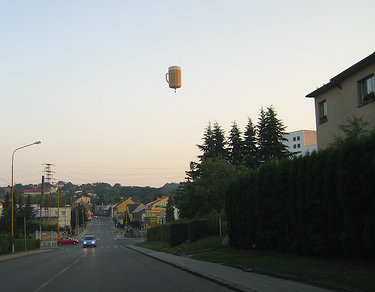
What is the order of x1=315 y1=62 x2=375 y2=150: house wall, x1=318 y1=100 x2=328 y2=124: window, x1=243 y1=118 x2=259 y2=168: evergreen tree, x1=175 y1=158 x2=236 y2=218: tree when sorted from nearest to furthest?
1. x1=315 y1=62 x2=375 y2=150: house wall
2. x1=318 y1=100 x2=328 y2=124: window
3. x1=175 y1=158 x2=236 y2=218: tree
4. x1=243 y1=118 x2=259 y2=168: evergreen tree

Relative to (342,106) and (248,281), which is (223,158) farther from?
(248,281)

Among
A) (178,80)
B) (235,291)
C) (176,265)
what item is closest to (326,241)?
(235,291)

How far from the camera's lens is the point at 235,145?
58.2 metres

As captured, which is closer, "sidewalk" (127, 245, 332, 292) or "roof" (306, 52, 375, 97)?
"sidewalk" (127, 245, 332, 292)

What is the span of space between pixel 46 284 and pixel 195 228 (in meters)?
17.8

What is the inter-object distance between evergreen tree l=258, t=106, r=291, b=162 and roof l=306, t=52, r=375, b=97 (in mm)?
24041

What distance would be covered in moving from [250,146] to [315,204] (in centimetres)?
4118

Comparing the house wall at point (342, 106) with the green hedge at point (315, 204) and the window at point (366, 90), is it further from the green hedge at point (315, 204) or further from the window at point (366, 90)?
the green hedge at point (315, 204)

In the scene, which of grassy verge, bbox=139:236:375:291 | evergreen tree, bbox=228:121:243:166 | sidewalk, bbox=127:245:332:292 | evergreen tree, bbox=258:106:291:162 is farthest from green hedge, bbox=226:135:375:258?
evergreen tree, bbox=228:121:243:166

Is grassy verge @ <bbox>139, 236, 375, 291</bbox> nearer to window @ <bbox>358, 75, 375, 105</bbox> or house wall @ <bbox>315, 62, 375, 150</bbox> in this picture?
house wall @ <bbox>315, 62, 375, 150</bbox>

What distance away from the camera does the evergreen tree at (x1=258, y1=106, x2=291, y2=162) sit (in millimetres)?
52938

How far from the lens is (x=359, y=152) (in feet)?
40.1

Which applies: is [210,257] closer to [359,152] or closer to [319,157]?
[319,157]

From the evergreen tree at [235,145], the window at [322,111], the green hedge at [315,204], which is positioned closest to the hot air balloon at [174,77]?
the green hedge at [315,204]
